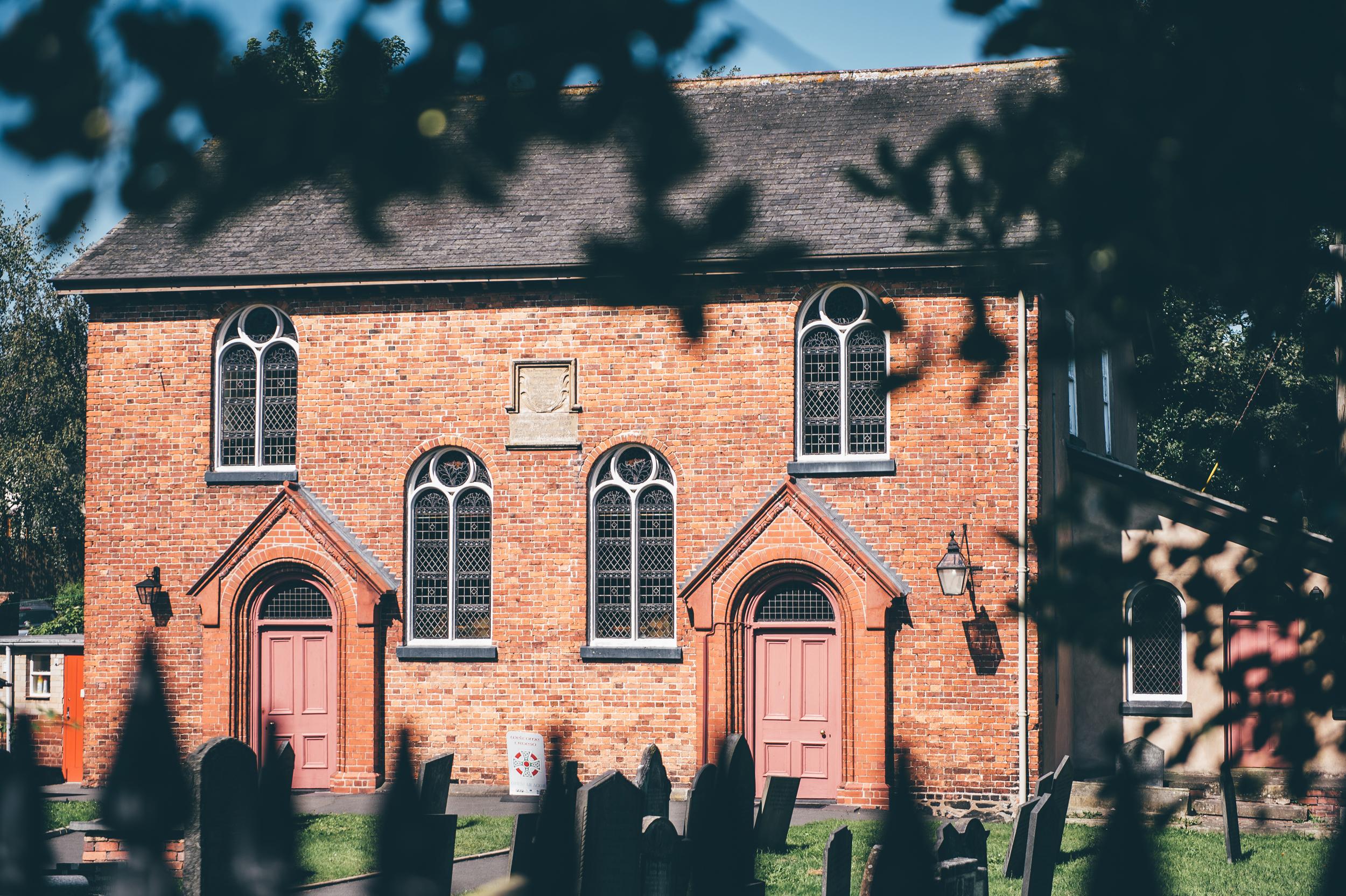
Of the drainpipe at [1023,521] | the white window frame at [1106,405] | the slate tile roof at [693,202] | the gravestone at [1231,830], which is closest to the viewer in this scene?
the gravestone at [1231,830]

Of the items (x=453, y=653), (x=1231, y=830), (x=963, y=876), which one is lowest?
(x=1231, y=830)

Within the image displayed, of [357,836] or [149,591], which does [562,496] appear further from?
[149,591]

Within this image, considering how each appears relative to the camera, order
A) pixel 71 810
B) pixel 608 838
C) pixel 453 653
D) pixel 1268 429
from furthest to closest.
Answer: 1. pixel 453 653
2. pixel 71 810
3. pixel 1268 429
4. pixel 608 838

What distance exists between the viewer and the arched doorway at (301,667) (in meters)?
18.9

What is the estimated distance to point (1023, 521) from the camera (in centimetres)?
1691

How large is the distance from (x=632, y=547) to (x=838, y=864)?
1331 centimetres

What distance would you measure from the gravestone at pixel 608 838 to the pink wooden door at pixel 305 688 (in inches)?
629

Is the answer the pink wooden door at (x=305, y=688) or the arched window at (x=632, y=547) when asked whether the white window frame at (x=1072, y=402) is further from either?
the pink wooden door at (x=305, y=688)

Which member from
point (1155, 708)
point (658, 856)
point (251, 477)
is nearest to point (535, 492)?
point (251, 477)

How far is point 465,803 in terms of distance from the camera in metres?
17.9

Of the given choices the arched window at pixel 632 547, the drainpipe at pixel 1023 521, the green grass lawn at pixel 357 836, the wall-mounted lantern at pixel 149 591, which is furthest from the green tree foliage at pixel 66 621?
the drainpipe at pixel 1023 521

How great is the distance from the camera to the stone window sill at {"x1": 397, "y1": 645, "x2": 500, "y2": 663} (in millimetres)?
18391

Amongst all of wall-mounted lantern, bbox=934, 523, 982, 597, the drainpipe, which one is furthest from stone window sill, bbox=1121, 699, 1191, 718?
wall-mounted lantern, bbox=934, 523, 982, 597

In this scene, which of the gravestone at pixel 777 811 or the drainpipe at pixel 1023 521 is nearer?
the gravestone at pixel 777 811
